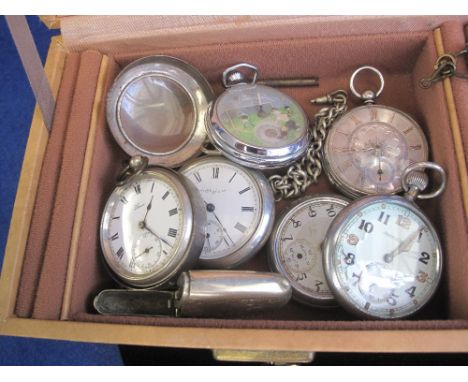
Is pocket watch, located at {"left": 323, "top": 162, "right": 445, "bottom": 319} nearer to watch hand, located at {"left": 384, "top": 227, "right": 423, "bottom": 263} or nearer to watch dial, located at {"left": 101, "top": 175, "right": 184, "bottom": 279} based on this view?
watch hand, located at {"left": 384, "top": 227, "right": 423, "bottom": 263}

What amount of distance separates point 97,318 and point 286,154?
65 centimetres

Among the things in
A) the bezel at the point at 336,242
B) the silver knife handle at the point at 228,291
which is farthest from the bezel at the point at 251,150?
the silver knife handle at the point at 228,291

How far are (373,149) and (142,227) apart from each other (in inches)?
28.1

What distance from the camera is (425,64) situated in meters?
1.44

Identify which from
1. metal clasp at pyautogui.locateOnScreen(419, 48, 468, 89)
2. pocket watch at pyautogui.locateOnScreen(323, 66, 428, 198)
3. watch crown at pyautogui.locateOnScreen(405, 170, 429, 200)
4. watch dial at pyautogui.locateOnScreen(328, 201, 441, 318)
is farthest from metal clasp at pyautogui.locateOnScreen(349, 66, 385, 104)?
watch dial at pyautogui.locateOnScreen(328, 201, 441, 318)

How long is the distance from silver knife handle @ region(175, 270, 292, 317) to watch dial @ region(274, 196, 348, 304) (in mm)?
177

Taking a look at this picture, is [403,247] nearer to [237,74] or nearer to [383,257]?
[383,257]

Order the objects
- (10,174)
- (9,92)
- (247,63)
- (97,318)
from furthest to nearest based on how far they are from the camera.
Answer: (9,92), (10,174), (247,63), (97,318)

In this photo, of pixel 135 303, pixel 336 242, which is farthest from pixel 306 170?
pixel 135 303

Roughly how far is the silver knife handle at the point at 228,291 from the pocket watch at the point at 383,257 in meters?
0.16

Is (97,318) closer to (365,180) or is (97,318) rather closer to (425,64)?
(365,180)

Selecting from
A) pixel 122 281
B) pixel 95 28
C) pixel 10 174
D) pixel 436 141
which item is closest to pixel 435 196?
pixel 436 141

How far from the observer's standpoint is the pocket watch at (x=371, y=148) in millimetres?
1378

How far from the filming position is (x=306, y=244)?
1.34 m
